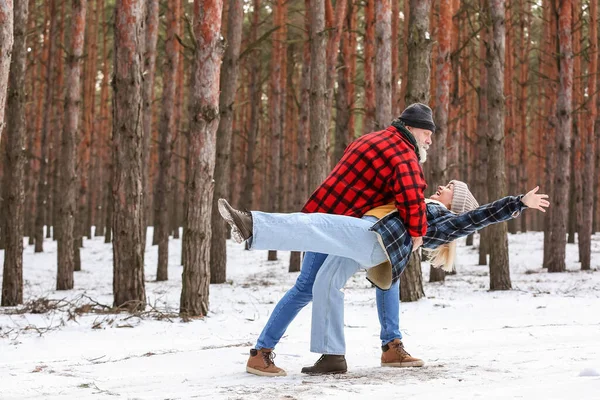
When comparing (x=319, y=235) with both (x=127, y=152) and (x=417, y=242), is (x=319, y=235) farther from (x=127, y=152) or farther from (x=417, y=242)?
(x=127, y=152)

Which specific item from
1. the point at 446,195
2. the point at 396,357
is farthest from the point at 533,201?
the point at 396,357

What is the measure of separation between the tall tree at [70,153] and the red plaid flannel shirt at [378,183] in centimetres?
929

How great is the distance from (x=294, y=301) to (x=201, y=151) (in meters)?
Answer: 3.57

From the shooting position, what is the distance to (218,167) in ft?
42.0

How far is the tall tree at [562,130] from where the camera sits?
45.0 ft

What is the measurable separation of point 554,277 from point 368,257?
34.4ft

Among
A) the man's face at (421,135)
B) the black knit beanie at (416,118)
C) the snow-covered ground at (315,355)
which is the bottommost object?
the snow-covered ground at (315,355)

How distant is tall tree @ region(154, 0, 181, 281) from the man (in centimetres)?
1004

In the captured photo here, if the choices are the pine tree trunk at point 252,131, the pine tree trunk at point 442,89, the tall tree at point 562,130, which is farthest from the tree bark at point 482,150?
the pine tree trunk at point 252,131

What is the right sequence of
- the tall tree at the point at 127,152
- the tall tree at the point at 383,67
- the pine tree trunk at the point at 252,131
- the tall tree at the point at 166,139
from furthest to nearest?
the pine tree trunk at the point at 252,131
the tall tree at the point at 166,139
the tall tree at the point at 383,67
the tall tree at the point at 127,152

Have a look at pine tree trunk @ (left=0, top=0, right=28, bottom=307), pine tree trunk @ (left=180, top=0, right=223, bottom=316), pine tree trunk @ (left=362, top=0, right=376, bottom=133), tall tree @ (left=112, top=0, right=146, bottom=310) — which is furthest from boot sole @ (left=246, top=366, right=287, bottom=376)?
pine tree trunk @ (left=362, top=0, right=376, bottom=133)

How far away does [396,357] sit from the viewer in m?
4.57

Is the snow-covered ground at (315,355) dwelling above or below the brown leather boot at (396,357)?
below

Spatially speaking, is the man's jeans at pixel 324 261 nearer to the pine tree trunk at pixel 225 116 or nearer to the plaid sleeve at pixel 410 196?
the plaid sleeve at pixel 410 196
